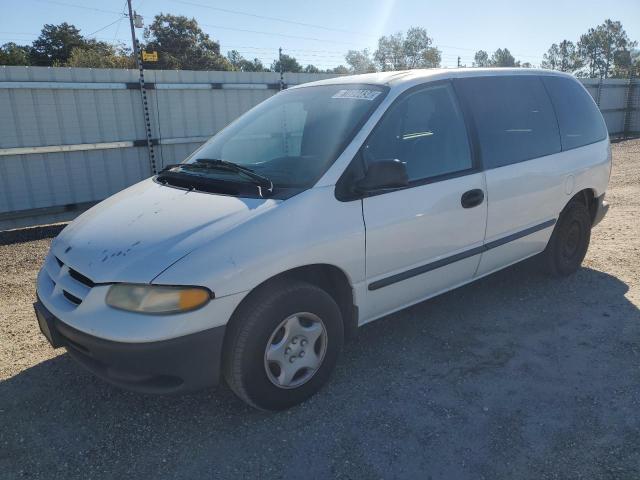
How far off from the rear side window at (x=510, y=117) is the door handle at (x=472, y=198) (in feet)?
0.78

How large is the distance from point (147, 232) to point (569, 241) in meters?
3.76

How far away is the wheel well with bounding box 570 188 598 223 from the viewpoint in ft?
15.0

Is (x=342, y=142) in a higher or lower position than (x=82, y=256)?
higher

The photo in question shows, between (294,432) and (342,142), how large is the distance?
1.61 meters

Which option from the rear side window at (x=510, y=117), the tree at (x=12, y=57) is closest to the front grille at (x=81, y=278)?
the rear side window at (x=510, y=117)

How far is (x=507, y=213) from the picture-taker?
371 centimetres

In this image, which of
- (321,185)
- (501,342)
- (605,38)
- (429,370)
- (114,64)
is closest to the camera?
(321,185)

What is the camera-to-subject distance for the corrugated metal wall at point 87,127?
6.80 m

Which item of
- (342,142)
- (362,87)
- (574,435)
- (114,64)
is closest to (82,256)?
(342,142)

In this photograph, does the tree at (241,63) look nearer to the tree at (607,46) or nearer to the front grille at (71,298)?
the tree at (607,46)

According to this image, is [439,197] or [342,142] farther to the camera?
[439,197]

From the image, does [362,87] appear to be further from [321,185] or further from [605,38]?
[605,38]

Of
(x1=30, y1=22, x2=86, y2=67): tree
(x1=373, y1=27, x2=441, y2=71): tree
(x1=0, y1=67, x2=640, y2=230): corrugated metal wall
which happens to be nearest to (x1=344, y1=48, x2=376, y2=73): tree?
(x1=373, y1=27, x2=441, y2=71): tree

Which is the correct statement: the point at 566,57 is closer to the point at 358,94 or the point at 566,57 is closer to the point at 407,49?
the point at 407,49
